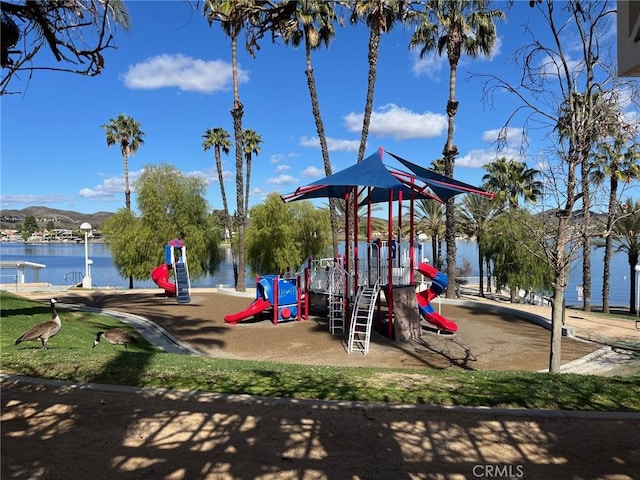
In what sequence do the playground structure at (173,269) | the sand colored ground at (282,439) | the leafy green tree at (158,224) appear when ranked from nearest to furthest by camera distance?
the sand colored ground at (282,439), the playground structure at (173,269), the leafy green tree at (158,224)

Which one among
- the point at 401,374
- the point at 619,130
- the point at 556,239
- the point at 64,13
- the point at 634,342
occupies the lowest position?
the point at 634,342

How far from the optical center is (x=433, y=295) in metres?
14.3

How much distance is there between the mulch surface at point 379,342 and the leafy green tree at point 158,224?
13.8 m

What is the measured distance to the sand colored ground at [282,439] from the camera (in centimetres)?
384

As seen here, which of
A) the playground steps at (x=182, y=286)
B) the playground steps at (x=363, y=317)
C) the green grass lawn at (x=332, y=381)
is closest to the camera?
the green grass lawn at (x=332, y=381)

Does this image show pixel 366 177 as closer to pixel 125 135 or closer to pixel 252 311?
pixel 252 311

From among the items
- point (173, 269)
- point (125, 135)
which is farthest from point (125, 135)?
point (173, 269)

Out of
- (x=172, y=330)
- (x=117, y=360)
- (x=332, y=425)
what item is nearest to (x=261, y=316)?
(x=172, y=330)

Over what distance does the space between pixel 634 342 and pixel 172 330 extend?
45.1 ft

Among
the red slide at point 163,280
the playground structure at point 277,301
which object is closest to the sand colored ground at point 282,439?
the playground structure at point 277,301

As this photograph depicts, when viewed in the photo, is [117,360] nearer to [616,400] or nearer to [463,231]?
[616,400]

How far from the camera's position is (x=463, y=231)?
4212 centimetres

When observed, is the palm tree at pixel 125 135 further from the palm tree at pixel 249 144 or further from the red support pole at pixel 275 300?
the red support pole at pixel 275 300

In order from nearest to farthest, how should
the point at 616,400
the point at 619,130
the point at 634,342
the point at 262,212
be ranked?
1. the point at 616,400
2. the point at 619,130
3. the point at 634,342
4. the point at 262,212
